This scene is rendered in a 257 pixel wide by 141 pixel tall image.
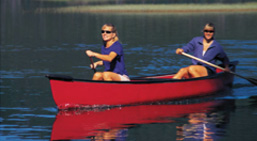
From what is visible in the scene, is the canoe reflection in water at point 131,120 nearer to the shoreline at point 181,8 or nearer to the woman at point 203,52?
the woman at point 203,52

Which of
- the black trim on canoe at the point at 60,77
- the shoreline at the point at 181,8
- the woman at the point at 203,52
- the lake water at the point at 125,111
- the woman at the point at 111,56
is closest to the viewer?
the lake water at the point at 125,111

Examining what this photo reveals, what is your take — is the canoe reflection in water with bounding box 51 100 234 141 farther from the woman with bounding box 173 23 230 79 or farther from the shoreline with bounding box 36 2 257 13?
the shoreline with bounding box 36 2 257 13

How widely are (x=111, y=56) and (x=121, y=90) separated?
2.39 feet

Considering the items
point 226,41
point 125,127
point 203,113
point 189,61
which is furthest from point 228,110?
point 226,41

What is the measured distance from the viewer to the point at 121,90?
Answer: 38.1ft

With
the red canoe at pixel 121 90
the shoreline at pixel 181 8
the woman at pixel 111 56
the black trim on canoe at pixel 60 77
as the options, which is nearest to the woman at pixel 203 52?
the red canoe at pixel 121 90

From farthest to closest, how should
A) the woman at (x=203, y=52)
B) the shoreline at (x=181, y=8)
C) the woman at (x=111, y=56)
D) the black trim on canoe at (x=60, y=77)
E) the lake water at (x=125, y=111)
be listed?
the shoreline at (x=181, y=8), the woman at (x=203, y=52), the woman at (x=111, y=56), the black trim on canoe at (x=60, y=77), the lake water at (x=125, y=111)

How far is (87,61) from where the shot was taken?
65.2 feet

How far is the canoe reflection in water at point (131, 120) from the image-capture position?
30.9ft

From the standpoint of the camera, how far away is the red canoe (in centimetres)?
1125

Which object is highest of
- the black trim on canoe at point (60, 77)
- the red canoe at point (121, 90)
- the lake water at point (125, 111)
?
the black trim on canoe at point (60, 77)

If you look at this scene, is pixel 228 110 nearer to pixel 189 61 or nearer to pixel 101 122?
pixel 101 122

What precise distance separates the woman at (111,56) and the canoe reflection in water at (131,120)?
0.63m

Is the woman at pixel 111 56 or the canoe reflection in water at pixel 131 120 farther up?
the woman at pixel 111 56
